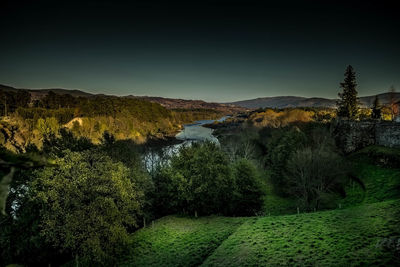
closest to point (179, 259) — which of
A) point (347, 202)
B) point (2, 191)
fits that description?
point (2, 191)

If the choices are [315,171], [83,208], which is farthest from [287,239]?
Answer: [315,171]

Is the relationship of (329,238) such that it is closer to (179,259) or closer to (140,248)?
(179,259)

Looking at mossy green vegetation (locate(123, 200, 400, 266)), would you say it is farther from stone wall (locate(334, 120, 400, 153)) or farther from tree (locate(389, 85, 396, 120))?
tree (locate(389, 85, 396, 120))

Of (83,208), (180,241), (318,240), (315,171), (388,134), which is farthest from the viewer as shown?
(388,134)

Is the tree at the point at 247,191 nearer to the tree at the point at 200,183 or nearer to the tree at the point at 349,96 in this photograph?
the tree at the point at 200,183

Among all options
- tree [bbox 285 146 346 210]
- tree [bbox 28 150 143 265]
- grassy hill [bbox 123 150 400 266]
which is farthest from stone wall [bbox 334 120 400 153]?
tree [bbox 28 150 143 265]

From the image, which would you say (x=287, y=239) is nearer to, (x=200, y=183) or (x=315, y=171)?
(x=200, y=183)

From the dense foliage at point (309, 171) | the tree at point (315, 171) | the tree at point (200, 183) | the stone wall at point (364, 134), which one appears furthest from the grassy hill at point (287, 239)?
the stone wall at point (364, 134)
